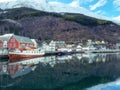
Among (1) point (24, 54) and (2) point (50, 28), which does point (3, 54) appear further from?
(2) point (50, 28)

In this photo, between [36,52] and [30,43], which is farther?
[30,43]

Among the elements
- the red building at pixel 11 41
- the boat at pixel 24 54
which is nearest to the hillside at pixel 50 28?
the red building at pixel 11 41

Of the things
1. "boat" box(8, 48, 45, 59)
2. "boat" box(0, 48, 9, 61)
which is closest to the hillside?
"boat" box(8, 48, 45, 59)

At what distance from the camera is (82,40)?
134375 mm

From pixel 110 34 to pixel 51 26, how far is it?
42.6 metres

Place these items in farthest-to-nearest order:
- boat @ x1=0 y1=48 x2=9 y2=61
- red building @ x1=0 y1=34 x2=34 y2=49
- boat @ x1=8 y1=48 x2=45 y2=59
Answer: red building @ x1=0 y1=34 x2=34 y2=49 → boat @ x1=8 y1=48 x2=45 y2=59 → boat @ x1=0 y1=48 x2=9 y2=61

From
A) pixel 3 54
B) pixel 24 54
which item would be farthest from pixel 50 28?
pixel 3 54

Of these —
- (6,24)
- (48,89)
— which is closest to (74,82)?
(48,89)

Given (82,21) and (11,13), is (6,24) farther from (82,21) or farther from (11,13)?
(82,21)

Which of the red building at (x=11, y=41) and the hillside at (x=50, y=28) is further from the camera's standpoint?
the hillside at (x=50, y=28)

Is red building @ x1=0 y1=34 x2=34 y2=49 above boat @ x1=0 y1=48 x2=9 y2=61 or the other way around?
above

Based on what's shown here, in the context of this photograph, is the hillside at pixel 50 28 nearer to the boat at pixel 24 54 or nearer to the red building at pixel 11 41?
the red building at pixel 11 41

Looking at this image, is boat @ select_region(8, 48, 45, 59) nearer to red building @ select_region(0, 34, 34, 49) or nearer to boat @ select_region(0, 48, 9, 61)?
boat @ select_region(0, 48, 9, 61)

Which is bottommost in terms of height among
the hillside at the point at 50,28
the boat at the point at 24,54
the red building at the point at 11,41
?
the boat at the point at 24,54
